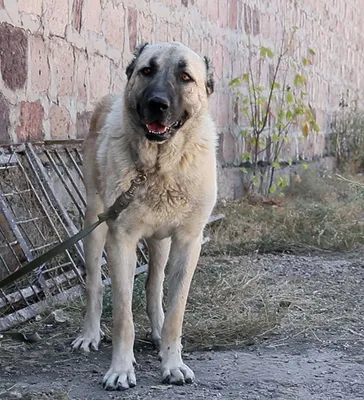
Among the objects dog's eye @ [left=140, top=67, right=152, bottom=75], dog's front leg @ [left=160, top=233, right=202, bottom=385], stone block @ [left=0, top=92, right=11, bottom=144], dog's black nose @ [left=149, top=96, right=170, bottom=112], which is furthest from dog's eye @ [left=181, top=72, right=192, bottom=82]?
stone block @ [left=0, top=92, right=11, bottom=144]

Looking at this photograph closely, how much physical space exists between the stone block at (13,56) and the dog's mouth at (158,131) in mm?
1646

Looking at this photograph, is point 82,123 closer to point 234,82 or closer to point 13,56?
point 13,56

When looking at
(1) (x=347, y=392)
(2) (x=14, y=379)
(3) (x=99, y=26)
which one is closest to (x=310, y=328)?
(1) (x=347, y=392)

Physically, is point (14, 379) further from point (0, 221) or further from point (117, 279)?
point (0, 221)

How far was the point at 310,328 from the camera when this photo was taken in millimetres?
4156

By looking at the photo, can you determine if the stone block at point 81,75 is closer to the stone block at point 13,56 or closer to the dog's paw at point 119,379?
the stone block at point 13,56

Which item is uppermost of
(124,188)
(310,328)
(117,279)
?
(124,188)

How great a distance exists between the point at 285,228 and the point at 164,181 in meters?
3.37

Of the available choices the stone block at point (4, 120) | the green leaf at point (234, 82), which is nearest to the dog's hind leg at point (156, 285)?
the stone block at point (4, 120)

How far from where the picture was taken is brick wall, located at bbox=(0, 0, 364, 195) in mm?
4875

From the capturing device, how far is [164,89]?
334cm

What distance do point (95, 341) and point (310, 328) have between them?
1.09 metres

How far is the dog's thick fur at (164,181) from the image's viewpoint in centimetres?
338

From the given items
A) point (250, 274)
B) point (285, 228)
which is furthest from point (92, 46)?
point (285, 228)
